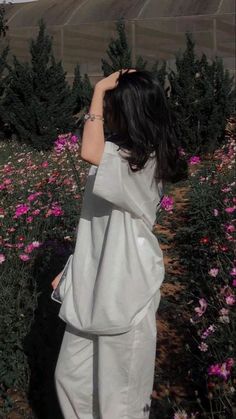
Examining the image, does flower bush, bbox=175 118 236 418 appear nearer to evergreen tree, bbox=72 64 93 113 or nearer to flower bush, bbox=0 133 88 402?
flower bush, bbox=0 133 88 402

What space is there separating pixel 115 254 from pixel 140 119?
1.39 ft

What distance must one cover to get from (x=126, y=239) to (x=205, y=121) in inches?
256

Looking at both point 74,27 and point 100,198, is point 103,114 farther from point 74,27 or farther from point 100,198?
point 74,27

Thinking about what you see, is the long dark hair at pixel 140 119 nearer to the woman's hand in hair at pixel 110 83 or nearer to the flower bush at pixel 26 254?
the woman's hand in hair at pixel 110 83

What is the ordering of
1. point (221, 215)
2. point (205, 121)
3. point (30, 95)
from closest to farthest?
1. point (221, 215)
2. point (205, 121)
3. point (30, 95)

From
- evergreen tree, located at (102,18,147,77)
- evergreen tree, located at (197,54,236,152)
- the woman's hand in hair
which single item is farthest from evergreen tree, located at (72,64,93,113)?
the woman's hand in hair

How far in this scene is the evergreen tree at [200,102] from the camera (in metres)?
7.91

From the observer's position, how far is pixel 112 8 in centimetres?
1154

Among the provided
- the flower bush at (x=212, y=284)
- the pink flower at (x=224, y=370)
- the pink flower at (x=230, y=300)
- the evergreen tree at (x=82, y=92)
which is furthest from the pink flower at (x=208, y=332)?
the evergreen tree at (x=82, y=92)

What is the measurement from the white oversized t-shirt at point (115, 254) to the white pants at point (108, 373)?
0.06 meters

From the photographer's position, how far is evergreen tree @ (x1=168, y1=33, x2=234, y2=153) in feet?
26.0

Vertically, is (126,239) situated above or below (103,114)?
below

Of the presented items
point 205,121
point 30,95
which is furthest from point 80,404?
point 30,95

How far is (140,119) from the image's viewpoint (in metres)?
1.79
